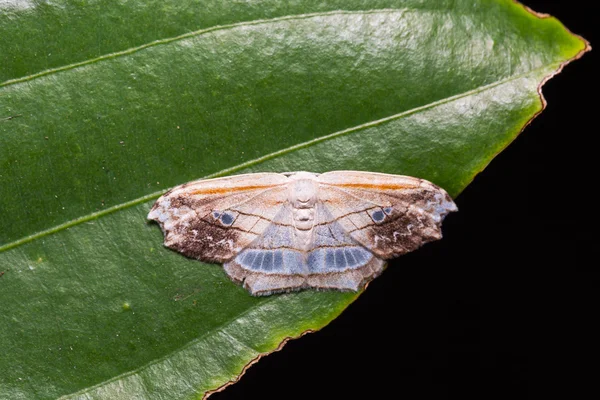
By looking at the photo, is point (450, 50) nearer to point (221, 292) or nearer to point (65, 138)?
point (221, 292)

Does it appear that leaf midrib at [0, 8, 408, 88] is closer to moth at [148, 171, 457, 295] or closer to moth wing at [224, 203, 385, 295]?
moth at [148, 171, 457, 295]

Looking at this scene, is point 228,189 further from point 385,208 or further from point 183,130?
point 385,208

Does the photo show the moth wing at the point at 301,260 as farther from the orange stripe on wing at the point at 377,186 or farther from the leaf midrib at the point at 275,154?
the leaf midrib at the point at 275,154

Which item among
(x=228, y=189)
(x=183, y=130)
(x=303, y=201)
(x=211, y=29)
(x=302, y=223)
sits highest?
(x=211, y=29)

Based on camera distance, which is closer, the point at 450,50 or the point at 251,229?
the point at 450,50

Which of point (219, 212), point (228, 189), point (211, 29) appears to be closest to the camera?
point (211, 29)

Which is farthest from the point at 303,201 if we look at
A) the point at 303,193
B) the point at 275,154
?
the point at 275,154

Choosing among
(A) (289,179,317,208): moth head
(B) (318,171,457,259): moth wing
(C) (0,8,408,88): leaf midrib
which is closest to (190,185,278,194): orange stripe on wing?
(A) (289,179,317,208): moth head

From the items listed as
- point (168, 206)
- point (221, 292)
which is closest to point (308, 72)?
point (168, 206)
